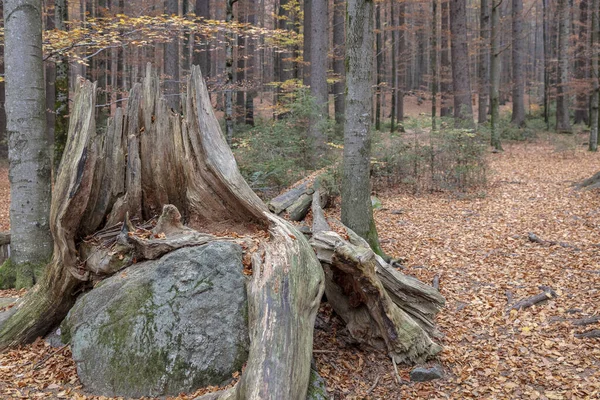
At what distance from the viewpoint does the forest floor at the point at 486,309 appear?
14.4ft

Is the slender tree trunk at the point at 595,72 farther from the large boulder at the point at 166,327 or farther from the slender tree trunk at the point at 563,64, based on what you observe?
the large boulder at the point at 166,327

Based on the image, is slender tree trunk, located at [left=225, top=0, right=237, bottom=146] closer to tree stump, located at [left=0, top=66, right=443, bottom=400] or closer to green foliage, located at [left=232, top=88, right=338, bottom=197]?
green foliage, located at [left=232, top=88, right=338, bottom=197]

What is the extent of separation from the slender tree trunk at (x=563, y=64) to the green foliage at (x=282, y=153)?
46.3ft

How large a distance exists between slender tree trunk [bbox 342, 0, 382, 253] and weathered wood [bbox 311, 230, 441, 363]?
1.93 metres

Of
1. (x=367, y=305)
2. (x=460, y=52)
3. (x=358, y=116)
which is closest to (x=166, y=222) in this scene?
(x=367, y=305)

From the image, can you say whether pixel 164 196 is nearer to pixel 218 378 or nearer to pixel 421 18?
pixel 218 378

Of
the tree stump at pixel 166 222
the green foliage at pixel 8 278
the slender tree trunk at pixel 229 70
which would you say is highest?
the slender tree trunk at pixel 229 70

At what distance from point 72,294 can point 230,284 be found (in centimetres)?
192

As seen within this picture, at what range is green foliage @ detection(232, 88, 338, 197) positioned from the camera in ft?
34.0

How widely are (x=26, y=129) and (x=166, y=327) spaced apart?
11.9 ft

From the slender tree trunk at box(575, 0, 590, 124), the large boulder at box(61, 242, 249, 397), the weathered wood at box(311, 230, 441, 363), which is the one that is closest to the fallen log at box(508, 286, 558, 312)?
the weathered wood at box(311, 230, 441, 363)

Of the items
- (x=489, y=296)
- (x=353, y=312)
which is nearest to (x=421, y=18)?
(x=489, y=296)

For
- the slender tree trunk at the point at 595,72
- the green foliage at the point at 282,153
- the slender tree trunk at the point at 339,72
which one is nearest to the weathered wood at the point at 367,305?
the green foliage at the point at 282,153

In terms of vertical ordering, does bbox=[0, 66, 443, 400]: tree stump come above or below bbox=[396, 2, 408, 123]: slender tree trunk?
below
